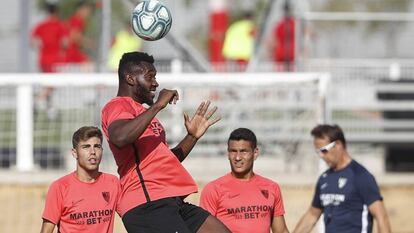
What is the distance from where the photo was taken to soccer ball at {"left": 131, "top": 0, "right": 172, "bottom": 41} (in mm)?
8414

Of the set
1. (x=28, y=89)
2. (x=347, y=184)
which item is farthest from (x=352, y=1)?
(x=347, y=184)

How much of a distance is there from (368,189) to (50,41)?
913cm

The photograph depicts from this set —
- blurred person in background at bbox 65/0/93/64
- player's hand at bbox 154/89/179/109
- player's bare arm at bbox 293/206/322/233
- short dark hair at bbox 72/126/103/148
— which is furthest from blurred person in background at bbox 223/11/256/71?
player's hand at bbox 154/89/179/109

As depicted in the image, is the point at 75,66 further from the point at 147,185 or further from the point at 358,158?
the point at 147,185

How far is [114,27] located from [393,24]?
5306 millimetres

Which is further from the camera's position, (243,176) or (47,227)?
(243,176)

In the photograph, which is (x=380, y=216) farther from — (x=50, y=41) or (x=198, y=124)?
(x=50, y=41)

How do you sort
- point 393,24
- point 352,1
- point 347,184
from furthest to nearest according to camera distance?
point 352,1
point 393,24
point 347,184

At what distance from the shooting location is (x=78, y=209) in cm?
895

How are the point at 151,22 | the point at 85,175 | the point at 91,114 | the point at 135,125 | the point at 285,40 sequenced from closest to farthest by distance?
the point at 135,125, the point at 151,22, the point at 85,175, the point at 91,114, the point at 285,40

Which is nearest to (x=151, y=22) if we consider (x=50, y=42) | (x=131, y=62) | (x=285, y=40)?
(x=131, y=62)

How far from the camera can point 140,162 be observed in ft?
26.0

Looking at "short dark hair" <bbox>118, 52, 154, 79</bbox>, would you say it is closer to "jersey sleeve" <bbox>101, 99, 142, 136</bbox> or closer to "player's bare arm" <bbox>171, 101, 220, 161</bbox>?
"jersey sleeve" <bbox>101, 99, 142, 136</bbox>

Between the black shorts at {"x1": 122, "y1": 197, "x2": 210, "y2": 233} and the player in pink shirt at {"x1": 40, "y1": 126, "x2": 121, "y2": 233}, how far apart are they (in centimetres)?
95
